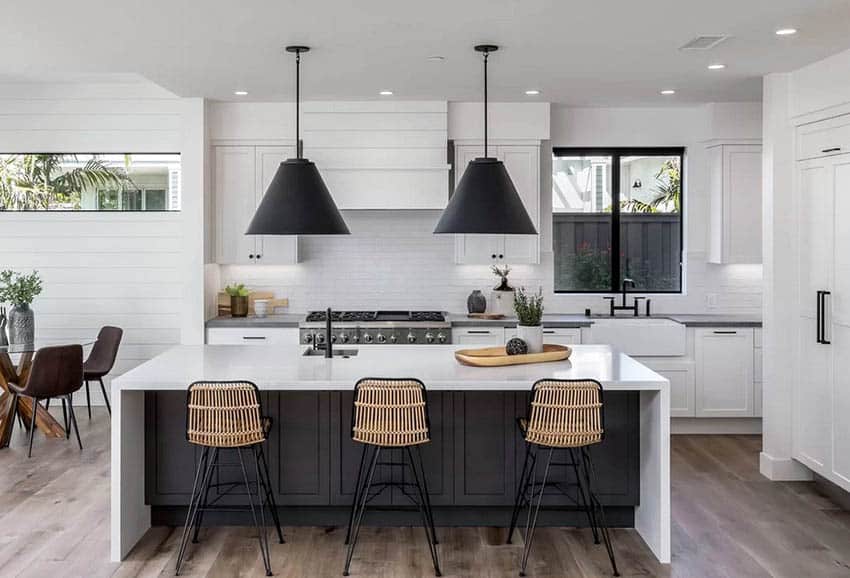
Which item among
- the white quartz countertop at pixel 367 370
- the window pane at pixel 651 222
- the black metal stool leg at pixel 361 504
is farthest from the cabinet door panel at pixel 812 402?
Result: the black metal stool leg at pixel 361 504

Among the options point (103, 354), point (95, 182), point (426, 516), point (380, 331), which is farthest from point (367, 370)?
point (95, 182)

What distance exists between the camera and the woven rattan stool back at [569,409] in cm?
415

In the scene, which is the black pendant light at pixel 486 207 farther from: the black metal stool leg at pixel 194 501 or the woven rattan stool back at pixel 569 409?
the black metal stool leg at pixel 194 501

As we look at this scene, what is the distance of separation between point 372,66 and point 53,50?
6.41ft

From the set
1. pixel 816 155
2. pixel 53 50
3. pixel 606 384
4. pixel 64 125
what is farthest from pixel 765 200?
pixel 64 125

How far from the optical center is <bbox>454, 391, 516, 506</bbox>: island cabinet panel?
4766mm

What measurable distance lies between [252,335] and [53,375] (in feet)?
5.01

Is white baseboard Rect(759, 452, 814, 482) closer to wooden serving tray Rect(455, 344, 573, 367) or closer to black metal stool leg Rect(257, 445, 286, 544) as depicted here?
wooden serving tray Rect(455, 344, 573, 367)

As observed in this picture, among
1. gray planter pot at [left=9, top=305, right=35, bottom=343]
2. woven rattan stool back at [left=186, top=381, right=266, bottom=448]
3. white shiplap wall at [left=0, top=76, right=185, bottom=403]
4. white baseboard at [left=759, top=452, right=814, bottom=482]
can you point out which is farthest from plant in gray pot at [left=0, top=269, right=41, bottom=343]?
white baseboard at [left=759, top=452, right=814, bottom=482]

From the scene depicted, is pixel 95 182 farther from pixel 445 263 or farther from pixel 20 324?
pixel 445 263

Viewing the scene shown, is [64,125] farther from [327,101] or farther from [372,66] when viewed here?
[372,66]

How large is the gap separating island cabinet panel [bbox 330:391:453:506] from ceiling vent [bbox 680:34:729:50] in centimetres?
248

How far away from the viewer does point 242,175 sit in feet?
24.0

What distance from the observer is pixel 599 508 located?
15.1ft
